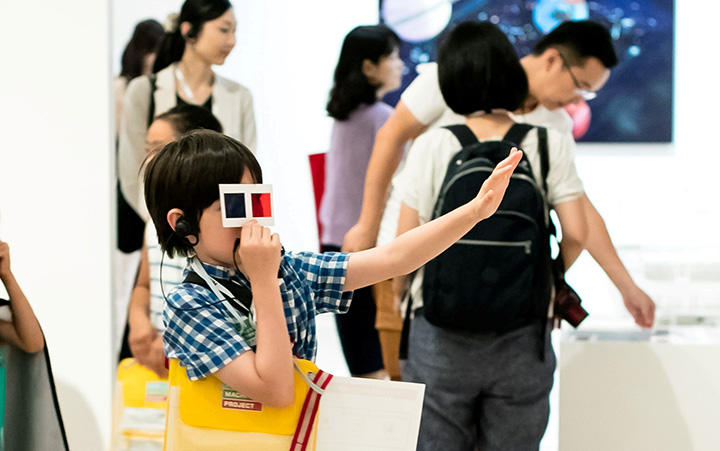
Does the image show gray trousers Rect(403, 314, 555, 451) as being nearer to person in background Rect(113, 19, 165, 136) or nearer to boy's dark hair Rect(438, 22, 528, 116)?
boy's dark hair Rect(438, 22, 528, 116)

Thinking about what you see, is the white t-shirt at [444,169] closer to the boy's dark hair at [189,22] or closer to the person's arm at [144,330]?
the person's arm at [144,330]

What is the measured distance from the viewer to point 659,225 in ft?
8.84

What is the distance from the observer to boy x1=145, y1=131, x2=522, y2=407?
1.20 meters

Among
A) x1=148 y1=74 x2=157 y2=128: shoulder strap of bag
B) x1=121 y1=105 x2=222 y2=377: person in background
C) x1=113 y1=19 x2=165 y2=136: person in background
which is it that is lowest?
x1=121 y1=105 x2=222 y2=377: person in background

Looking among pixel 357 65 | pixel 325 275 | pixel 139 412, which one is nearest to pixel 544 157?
pixel 325 275

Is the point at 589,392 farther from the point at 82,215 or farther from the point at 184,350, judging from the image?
the point at 82,215

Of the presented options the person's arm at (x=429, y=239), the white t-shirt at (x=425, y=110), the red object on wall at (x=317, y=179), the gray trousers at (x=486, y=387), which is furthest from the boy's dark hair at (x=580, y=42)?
the person's arm at (x=429, y=239)

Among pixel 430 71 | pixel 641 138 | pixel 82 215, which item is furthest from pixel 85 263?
pixel 641 138

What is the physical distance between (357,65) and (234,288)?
1.65 metres

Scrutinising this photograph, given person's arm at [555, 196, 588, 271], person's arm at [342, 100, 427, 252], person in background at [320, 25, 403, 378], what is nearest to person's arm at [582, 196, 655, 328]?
person's arm at [555, 196, 588, 271]

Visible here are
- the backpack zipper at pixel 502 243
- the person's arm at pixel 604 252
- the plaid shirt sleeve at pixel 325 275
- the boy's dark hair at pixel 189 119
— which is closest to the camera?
the plaid shirt sleeve at pixel 325 275

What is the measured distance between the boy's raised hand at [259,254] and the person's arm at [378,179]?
140 centimetres

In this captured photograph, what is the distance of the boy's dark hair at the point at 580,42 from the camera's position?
2.55 metres

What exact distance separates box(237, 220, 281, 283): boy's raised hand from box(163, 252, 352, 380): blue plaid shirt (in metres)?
0.11
